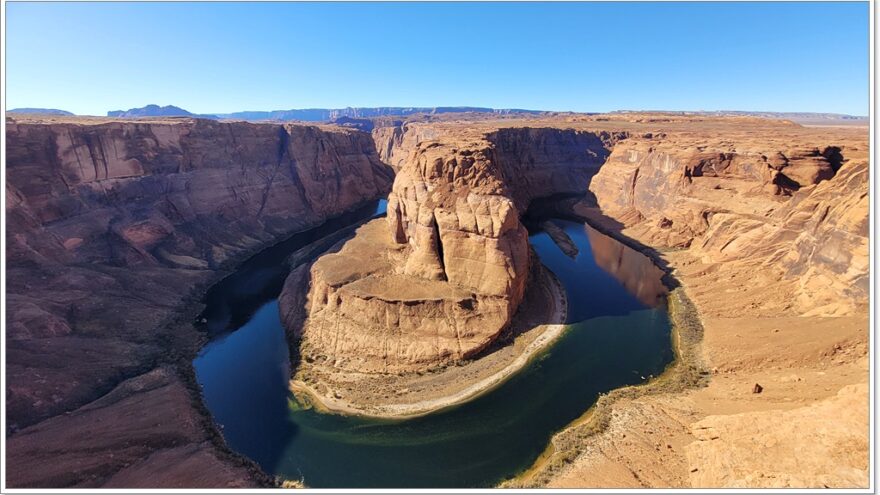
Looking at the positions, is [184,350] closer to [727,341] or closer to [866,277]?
[727,341]

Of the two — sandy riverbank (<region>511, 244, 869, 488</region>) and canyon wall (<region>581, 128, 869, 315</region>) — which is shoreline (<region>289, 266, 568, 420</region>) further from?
canyon wall (<region>581, 128, 869, 315</region>)

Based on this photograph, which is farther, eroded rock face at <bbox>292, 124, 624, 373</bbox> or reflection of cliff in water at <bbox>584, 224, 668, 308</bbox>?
reflection of cliff in water at <bbox>584, 224, 668, 308</bbox>

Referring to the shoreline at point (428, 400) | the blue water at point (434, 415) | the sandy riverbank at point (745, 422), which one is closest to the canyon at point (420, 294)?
the sandy riverbank at point (745, 422)

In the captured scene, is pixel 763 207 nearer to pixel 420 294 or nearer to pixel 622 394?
pixel 622 394

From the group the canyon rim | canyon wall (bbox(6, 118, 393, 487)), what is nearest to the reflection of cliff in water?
the canyon rim

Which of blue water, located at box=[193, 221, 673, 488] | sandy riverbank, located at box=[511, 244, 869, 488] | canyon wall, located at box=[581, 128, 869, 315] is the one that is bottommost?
blue water, located at box=[193, 221, 673, 488]

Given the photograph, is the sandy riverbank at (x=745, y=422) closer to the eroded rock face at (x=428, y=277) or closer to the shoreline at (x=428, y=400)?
the shoreline at (x=428, y=400)
